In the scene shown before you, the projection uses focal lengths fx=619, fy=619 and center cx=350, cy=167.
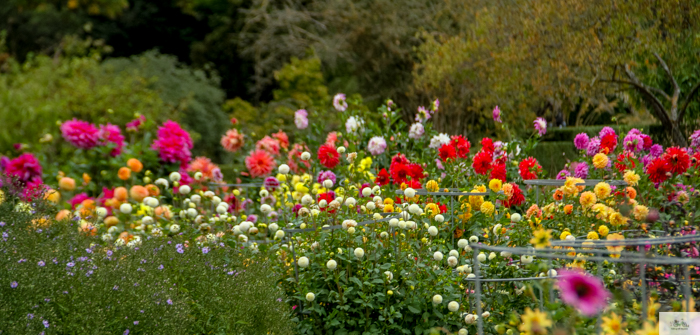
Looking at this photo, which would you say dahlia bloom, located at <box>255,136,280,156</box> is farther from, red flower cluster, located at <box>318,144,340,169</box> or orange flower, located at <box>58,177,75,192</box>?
orange flower, located at <box>58,177,75,192</box>

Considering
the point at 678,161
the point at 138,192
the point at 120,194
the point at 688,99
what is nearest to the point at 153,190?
the point at 138,192

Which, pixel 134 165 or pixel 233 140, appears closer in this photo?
pixel 134 165

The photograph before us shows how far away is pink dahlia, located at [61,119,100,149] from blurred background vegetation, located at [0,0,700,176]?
3.88ft

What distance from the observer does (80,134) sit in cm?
459

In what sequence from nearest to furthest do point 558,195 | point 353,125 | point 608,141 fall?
point 558,195, point 608,141, point 353,125

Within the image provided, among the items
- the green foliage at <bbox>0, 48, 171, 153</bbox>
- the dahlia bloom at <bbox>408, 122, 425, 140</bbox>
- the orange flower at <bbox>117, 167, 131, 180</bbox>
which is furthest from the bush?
the green foliage at <bbox>0, 48, 171, 153</bbox>

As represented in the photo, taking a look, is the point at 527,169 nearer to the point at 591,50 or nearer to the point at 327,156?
the point at 327,156

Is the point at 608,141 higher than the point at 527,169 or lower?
higher

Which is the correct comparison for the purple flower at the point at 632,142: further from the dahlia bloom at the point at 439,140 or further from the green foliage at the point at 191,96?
the green foliage at the point at 191,96

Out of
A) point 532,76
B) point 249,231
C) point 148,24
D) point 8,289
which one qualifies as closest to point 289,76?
point 532,76

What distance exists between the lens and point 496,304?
2406 mm

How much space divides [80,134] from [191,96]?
8.97 metres

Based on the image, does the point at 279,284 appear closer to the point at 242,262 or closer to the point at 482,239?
the point at 242,262

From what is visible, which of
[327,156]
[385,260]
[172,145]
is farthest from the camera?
[172,145]
